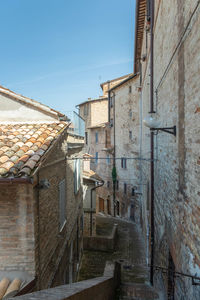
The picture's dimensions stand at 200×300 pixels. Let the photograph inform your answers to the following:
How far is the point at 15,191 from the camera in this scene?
459 centimetres

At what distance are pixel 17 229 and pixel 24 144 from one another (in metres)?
2.02

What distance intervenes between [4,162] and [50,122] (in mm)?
2929

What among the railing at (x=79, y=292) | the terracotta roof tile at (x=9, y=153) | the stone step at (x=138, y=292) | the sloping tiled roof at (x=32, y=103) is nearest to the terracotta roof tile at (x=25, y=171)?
the terracotta roof tile at (x=9, y=153)

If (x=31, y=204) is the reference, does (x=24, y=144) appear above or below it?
above

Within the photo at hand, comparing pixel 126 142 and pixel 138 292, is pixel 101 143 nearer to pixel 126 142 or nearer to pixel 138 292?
pixel 126 142

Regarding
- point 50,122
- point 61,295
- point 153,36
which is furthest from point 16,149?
point 153,36

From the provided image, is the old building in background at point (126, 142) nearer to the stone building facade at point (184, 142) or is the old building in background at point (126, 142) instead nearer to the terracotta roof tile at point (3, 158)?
the stone building facade at point (184, 142)

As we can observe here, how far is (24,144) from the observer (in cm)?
544

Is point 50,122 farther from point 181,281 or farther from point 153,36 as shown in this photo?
point 181,281

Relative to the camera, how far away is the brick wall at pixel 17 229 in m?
4.58

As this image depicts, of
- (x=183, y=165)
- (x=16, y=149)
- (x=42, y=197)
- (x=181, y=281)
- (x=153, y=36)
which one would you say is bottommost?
(x=181, y=281)

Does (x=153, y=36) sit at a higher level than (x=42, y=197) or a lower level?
higher

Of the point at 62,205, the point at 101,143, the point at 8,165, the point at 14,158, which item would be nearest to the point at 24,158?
the point at 14,158

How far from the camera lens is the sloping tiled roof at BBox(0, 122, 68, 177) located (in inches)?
167
